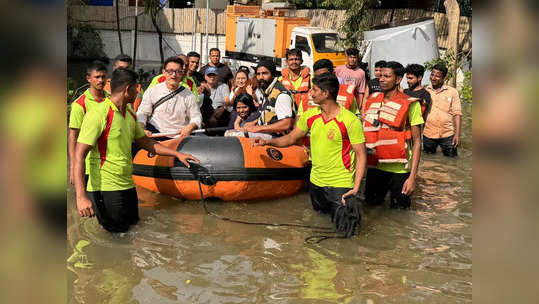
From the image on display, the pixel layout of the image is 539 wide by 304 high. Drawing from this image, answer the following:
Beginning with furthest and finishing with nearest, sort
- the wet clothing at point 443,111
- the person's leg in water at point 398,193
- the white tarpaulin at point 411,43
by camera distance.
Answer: the white tarpaulin at point 411,43
the wet clothing at point 443,111
the person's leg in water at point 398,193

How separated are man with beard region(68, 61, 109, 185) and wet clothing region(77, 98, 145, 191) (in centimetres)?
48

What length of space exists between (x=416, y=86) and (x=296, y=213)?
249 cm

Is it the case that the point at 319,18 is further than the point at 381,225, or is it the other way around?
the point at 319,18

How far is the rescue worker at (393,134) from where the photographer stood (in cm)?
559

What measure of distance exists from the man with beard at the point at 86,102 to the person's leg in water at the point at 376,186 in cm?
292

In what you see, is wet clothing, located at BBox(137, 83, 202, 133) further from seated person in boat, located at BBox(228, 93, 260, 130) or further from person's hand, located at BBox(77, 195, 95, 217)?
person's hand, located at BBox(77, 195, 95, 217)

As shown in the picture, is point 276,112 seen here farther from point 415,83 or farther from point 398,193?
point 415,83

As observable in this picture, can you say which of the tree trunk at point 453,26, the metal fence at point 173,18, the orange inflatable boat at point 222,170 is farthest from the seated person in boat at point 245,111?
the metal fence at point 173,18

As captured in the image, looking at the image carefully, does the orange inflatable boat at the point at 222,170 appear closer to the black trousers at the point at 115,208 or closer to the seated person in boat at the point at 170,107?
the seated person in boat at the point at 170,107

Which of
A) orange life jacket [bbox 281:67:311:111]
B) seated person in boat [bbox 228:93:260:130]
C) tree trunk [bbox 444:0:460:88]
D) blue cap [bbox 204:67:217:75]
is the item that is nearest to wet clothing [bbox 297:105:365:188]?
seated person in boat [bbox 228:93:260:130]

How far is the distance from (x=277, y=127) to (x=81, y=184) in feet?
7.97
